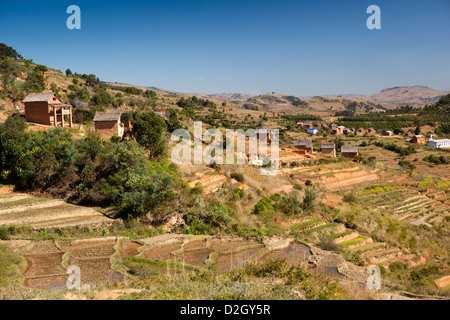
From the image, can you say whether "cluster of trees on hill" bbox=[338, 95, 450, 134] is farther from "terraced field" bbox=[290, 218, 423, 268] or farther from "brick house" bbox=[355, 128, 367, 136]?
"terraced field" bbox=[290, 218, 423, 268]

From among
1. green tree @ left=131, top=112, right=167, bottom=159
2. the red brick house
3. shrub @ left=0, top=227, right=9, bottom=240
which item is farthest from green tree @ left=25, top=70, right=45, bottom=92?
the red brick house

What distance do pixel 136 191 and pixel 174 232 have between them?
294 centimetres

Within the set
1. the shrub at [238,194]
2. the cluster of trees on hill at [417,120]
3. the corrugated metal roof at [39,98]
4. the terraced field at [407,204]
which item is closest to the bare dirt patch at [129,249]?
the shrub at [238,194]

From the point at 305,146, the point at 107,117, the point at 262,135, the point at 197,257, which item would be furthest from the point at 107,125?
the point at 305,146

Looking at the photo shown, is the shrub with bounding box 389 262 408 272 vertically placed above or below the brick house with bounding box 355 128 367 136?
below

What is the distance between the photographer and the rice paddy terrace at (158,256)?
965 cm

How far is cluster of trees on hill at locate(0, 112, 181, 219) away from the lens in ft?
52.6

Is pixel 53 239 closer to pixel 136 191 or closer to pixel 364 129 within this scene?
pixel 136 191

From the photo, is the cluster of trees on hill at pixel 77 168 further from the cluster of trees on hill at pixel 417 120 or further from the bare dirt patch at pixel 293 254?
the cluster of trees on hill at pixel 417 120

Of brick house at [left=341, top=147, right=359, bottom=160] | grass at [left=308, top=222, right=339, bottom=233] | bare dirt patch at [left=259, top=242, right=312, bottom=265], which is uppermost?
brick house at [left=341, top=147, right=359, bottom=160]

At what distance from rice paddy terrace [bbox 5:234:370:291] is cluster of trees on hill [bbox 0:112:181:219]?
3.25 metres

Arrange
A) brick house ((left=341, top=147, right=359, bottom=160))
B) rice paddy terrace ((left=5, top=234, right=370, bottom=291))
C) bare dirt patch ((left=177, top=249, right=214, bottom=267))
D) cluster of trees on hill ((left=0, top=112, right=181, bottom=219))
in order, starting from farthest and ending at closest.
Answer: brick house ((left=341, top=147, right=359, bottom=160))
cluster of trees on hill ((left=0, top=112, right=181, bottom=219))
bare dirt patch ((left=177, top=249, right=214, bottom=267))
rice paddy terrace ((left=5, top=234, right=370, bottom=291))

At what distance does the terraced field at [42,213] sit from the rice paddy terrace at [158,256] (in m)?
1.78

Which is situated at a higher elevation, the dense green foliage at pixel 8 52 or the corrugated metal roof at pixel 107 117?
the dense green foliage at pixel 8 52
